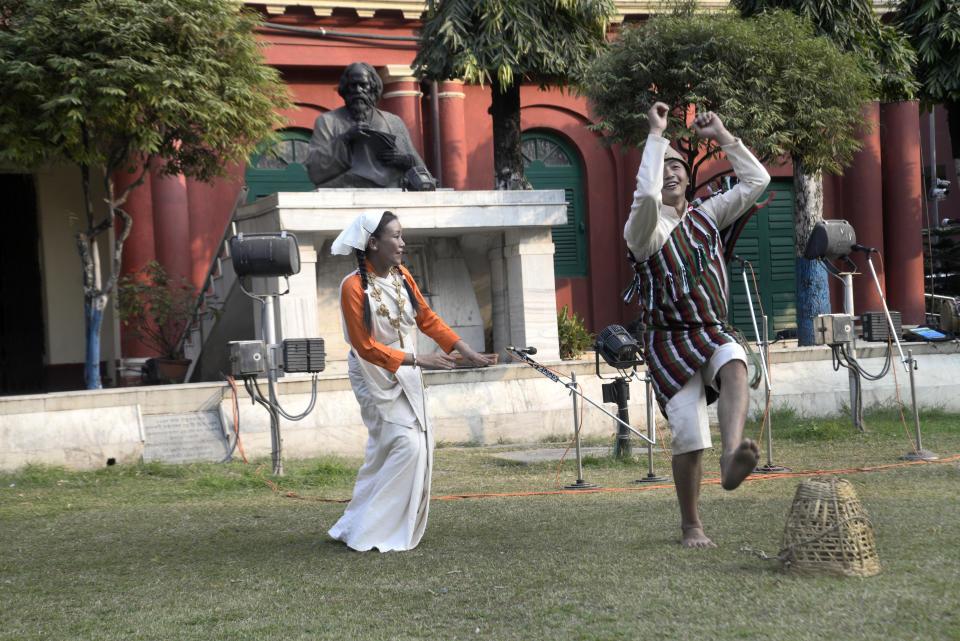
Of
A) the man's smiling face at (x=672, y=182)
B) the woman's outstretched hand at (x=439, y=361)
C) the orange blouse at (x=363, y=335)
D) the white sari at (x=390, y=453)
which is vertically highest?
the man's smiling face at (x=672, y=182)

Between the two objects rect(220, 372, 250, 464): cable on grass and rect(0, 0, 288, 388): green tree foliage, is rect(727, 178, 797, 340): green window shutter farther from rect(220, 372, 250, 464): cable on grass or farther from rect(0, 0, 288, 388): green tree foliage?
rect(220, 372, 250, 464): cable on grass

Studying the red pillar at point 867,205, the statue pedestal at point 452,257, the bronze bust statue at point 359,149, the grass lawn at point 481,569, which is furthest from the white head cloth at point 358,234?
the red pillar at point 867,205

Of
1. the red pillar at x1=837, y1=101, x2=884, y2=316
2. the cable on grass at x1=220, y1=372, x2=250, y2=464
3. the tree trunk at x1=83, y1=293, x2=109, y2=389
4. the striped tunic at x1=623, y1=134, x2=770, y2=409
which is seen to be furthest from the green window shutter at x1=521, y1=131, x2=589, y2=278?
the striped tunic at x1=623, y1=134, x2=770, y2=409

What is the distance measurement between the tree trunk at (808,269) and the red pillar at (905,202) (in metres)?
4.87

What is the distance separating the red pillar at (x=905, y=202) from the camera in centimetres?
2075

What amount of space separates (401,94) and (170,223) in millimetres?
4393

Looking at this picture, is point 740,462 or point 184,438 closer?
point 740,462

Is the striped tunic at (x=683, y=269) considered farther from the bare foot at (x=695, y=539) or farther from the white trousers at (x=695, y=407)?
the bare foot at (x=695, y=539)

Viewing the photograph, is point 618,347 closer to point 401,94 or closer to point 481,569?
point 481,569

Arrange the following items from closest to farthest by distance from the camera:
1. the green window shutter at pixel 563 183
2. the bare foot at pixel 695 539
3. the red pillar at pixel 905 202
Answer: the bare foot at pixel 695 539 < the green window shutter at pixel 563 183 < the red pillar at pixel 905 202

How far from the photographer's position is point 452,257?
1364 centimetres

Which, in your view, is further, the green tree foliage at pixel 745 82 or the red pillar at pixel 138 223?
the red pillar at pixel 138 223

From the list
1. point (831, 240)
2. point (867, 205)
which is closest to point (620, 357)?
point (831, 240)

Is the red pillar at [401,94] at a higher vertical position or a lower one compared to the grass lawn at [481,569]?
higher
